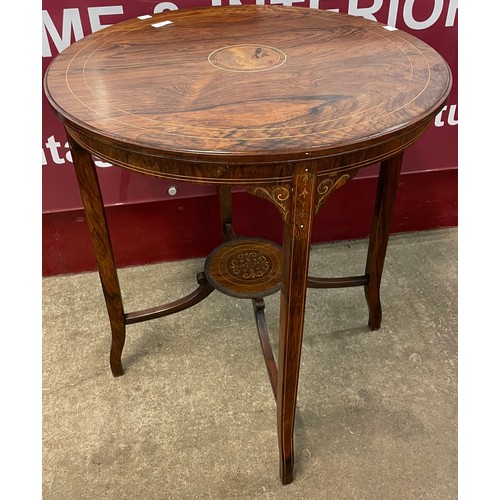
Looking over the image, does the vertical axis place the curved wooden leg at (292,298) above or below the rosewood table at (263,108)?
below

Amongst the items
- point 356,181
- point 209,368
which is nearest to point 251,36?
point 356,181

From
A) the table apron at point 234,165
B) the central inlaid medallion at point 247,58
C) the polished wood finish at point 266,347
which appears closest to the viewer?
the table apron at point 234,165

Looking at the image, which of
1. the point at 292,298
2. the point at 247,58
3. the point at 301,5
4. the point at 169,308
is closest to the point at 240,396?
the point at 169,308

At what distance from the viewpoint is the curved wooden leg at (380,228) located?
1600mm

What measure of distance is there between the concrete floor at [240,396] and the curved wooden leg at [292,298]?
189 millimetres

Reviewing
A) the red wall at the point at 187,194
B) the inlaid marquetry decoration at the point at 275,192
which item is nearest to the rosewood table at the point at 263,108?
the inlaid marquetry decoration at the point at 275,192

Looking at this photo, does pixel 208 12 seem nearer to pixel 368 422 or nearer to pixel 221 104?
pixel 221 104

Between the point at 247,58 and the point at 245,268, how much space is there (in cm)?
76

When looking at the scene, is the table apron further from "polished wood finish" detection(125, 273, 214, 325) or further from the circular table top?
"polished wood finish" detection(125, 273, 214, 325)

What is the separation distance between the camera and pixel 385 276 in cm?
219

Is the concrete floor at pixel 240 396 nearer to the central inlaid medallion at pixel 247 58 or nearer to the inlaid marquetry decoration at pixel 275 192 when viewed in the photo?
the inlaid marquetry decoration at pixel 275 192

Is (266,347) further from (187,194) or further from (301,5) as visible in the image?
(301,5)

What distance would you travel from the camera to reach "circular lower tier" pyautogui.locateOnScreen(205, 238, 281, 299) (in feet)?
5.74

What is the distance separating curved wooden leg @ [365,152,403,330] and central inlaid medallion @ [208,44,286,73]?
1.45ft
